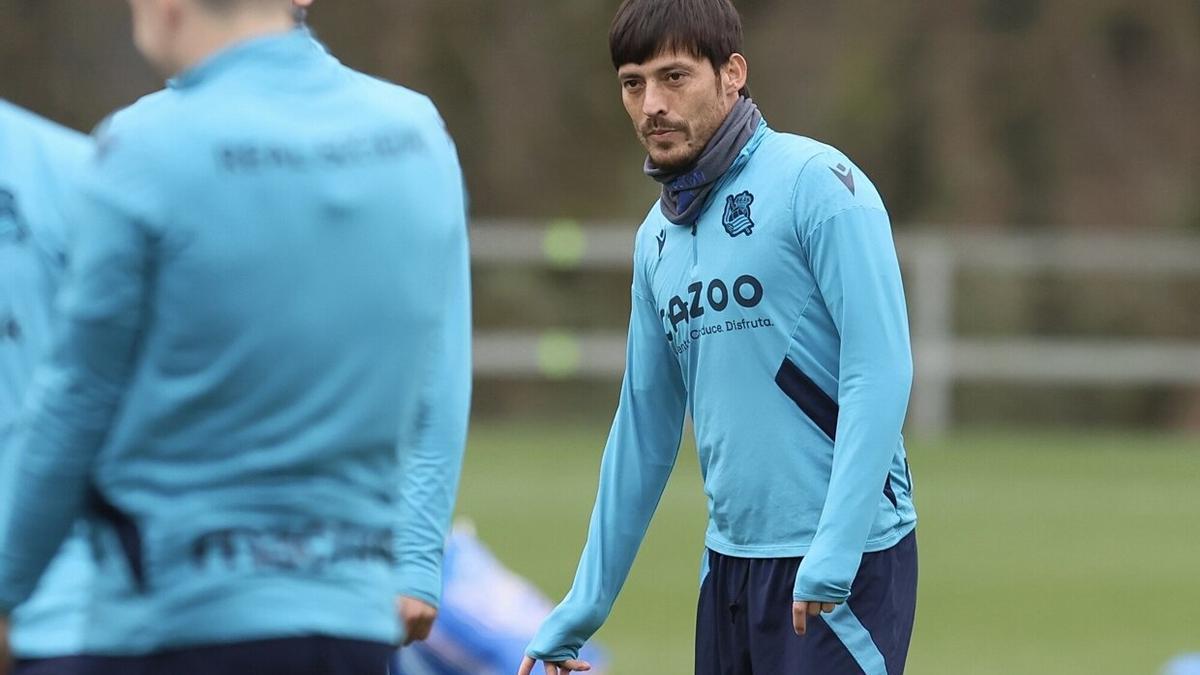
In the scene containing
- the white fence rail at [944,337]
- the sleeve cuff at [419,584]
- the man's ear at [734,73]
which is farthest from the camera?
the white fence rail at [944,337]

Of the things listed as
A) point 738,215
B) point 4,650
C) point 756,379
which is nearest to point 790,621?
point 756,379

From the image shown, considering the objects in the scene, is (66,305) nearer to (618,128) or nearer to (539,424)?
(539,424)

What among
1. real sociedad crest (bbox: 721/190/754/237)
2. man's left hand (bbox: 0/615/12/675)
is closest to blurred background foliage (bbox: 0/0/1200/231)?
real sociedad crest (bbox: 721/190/754/237)

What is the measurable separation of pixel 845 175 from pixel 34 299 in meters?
1.66

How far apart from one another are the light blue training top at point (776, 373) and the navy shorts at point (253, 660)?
57.6 inches

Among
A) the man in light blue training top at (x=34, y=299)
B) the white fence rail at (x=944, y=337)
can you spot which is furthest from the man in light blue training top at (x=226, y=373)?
the white fence rail at (x=944, y=337)

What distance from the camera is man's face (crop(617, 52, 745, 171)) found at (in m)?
4.64

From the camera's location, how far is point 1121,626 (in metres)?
10.8

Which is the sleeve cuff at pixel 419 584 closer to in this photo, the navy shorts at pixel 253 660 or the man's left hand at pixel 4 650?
the man's left hand at pixel 4 650

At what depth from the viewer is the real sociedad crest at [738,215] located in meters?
4.56

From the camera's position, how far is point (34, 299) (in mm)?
3727

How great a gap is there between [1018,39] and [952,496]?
10644mm

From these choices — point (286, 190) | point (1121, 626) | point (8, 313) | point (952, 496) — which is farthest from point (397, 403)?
point (952, 496)

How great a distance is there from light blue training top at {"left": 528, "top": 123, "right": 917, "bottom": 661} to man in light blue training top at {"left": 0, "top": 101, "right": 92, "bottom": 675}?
4.15 ft
